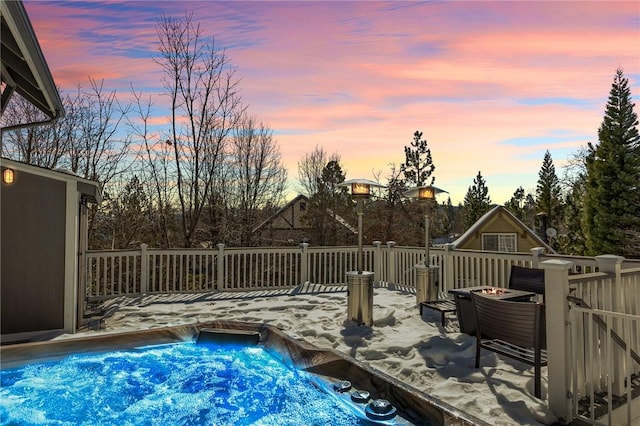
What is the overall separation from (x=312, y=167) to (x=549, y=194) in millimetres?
18735

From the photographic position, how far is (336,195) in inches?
711

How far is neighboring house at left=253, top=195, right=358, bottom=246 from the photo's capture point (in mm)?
15773

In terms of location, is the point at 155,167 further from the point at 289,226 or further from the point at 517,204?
the point at 517,204

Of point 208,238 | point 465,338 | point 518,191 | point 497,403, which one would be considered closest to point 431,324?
point 465,338

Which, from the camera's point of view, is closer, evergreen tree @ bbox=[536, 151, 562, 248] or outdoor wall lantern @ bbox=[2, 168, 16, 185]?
outdoor wall lantern @ bbox=[2, 168, 16, 185]

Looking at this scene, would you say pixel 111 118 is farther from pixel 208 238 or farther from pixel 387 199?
pixel 387 199

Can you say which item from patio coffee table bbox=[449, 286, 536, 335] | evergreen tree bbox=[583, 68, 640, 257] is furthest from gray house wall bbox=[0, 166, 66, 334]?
evergreen tree bbox=[583, 68, 640, 257]

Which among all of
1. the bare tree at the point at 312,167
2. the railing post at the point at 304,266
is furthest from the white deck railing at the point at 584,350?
the bare tree at the point at 312,167

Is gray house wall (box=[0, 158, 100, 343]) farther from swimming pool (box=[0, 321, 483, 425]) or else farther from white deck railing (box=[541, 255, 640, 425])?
white deck railing (box=[541, 255, 640, 425])

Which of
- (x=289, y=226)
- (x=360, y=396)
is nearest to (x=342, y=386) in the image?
(x=360, y=396)

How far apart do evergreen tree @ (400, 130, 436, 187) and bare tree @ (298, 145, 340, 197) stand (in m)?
3.77

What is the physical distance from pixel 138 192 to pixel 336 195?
8.45 metres

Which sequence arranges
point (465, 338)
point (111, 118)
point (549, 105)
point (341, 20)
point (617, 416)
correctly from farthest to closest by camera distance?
point (111, 118) < point (549, 105) < point (341, 20) < point (465, 338) < point (617, 416)

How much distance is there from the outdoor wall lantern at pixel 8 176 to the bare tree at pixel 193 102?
7658 millimetres
